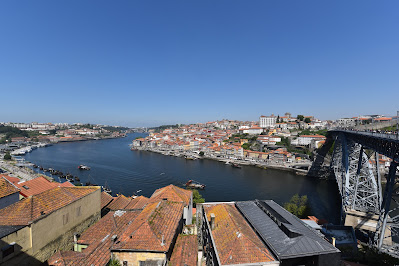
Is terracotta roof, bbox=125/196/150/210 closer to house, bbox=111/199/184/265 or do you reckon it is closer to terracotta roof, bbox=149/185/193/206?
terracotta roof, bbox=149/185/193/206

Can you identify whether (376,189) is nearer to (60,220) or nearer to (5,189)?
(60,220)

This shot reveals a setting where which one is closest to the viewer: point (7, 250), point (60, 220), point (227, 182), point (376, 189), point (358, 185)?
point (7, 250)

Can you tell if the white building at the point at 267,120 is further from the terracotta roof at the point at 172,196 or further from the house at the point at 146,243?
the house at the point at 146,243

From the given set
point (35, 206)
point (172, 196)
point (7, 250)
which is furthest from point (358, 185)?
point (7, 250)

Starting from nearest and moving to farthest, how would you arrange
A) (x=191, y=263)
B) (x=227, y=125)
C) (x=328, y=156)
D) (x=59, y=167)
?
1. (x=191, y=263)
2. (x=328, y=156)
3. (x=59, y=167)
4. (x=227, y=125)

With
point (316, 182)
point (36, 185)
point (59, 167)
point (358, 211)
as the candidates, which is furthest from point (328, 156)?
point (59, 167)

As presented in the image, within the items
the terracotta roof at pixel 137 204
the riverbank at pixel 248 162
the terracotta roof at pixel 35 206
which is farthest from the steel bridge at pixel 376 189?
the riverbank at pixel 248 162

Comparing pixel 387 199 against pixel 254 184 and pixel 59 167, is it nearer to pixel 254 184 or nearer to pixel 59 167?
pixel 254 184
